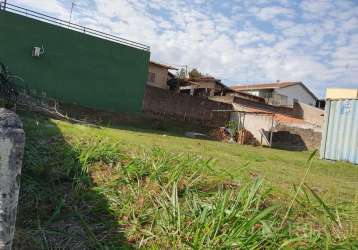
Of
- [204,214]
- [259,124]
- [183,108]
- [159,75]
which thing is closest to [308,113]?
[159,75]

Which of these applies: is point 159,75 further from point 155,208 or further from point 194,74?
point 155,208

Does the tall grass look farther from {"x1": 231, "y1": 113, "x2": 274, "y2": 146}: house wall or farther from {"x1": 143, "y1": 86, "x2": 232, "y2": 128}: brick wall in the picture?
{"x1": 143, "y1": 86, "x2": 232, "y2": 128}: brick wall

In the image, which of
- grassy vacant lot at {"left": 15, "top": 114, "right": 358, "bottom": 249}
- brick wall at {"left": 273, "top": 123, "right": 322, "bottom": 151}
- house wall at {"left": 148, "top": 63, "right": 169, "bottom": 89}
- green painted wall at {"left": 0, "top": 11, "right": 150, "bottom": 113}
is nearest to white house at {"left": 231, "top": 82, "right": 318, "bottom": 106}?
house wall at {"left": 148, "top": 63, "right": 169, "bottom": 89}

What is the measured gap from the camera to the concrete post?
6.41 ft

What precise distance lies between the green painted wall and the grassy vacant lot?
13237 mm

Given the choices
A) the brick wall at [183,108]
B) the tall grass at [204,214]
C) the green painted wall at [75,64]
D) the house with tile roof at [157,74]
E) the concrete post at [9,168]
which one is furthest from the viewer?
the house with tile roof at [157,74]

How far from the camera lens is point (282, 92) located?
147 ft

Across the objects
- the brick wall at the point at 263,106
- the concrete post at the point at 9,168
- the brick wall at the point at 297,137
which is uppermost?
the brick wall at the point at 263,106

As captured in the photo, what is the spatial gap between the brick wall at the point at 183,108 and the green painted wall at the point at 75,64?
0.88m

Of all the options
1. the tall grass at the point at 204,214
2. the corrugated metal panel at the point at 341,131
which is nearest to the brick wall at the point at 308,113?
the corrugated metal panel at the point at 341,131

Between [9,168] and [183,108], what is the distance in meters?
21.5

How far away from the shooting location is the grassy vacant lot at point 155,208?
320cm

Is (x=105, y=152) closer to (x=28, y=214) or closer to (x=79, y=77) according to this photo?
(x=28, y=214)

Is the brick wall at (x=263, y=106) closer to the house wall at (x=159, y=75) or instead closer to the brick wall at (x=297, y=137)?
the house wall at (x=159, y=75)
